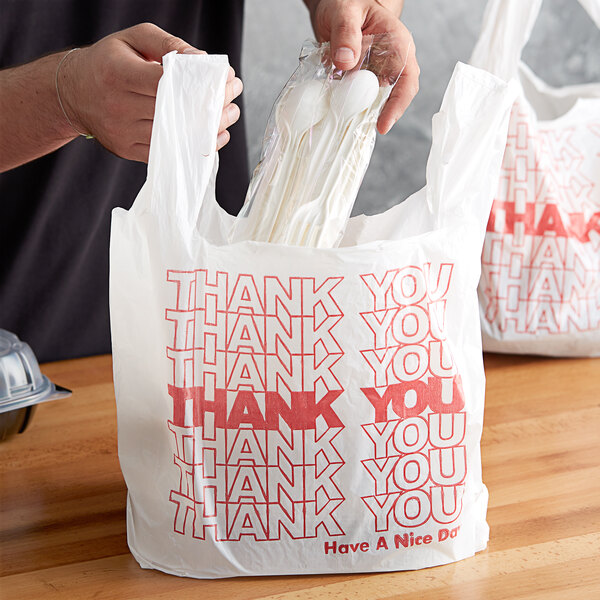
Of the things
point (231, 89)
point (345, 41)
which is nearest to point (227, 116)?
point (231, 89)

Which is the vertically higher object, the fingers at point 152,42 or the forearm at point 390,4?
the forearm at point 390,4

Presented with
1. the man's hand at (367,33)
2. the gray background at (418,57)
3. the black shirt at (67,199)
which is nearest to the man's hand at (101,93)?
the man's hand at (367,33)

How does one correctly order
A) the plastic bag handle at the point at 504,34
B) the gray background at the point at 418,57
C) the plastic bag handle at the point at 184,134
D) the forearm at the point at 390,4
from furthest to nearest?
the gray background at the point at 418,57 → the plastic bag handle at the point at 504,34 → the forearm at the point at 390,4 → the plastic bag handle at the point at 184,134

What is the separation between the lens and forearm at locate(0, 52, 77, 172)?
29.0 inches

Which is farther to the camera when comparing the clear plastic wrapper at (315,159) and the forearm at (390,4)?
the forearm at (390,4)

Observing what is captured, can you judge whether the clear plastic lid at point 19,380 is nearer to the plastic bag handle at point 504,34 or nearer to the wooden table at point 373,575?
the wooden table at point 373,575

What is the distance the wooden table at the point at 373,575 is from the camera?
24.0 inches

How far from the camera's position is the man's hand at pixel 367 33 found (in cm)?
67

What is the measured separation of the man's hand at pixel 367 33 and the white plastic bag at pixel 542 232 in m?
0.29

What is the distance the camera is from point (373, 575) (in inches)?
24.6

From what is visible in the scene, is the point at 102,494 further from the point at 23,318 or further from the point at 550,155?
the point at 550,155

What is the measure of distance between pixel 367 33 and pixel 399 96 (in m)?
0.06

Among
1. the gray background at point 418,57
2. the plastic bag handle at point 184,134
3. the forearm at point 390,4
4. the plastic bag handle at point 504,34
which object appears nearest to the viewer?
the plastic bag handle at point 184,134

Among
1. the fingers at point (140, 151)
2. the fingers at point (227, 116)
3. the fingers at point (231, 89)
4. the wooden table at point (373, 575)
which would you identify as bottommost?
the wooden table at point (373, 575)
